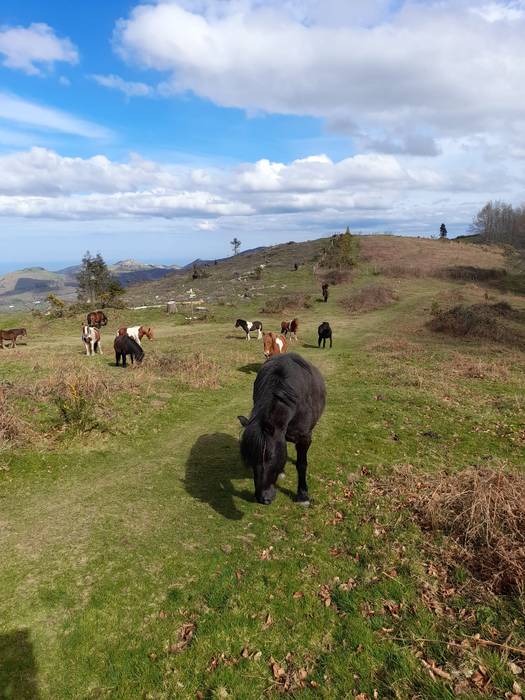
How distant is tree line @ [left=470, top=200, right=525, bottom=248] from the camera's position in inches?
4318

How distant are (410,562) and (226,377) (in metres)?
13.1

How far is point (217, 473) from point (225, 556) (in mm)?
3176

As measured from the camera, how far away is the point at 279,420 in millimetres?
7266

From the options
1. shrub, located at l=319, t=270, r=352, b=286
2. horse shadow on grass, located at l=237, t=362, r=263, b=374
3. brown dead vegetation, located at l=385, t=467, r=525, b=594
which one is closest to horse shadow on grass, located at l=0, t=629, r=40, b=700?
brown dead vegetation, located at l=385, t=467, r=525, b=594

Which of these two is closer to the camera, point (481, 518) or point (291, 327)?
point (481, 518)

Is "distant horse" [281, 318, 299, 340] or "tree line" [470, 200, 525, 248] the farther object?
"tree line" [470, 200, 525, 248]

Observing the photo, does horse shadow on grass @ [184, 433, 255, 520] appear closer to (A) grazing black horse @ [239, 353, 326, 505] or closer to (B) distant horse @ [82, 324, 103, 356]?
(A) grazing black horse @ [239, 353, 326, 505]

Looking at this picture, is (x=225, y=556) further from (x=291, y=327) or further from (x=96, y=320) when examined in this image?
(x=96, y=320)

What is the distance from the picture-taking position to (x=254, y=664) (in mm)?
5074

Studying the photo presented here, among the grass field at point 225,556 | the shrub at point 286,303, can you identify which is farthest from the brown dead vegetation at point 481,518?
the shrub at point 286,303

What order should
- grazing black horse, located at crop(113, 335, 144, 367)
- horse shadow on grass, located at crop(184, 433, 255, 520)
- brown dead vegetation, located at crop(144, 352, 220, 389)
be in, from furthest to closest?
grazing black horse, located at crop(113, 335, 144, 367), brown dead vegetation, located at crop(144, 352, 220, 389), horse shadow on grass, located at crop(184, 433, 255, 520)

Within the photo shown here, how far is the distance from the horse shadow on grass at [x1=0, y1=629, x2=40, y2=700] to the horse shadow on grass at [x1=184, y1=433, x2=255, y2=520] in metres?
3.88

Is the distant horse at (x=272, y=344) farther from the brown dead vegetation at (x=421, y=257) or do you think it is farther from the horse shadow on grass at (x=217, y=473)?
the brown dead vegetation at (x=421, y=257)

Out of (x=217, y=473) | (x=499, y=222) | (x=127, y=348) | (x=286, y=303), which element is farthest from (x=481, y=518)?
(x=499, y=222)
